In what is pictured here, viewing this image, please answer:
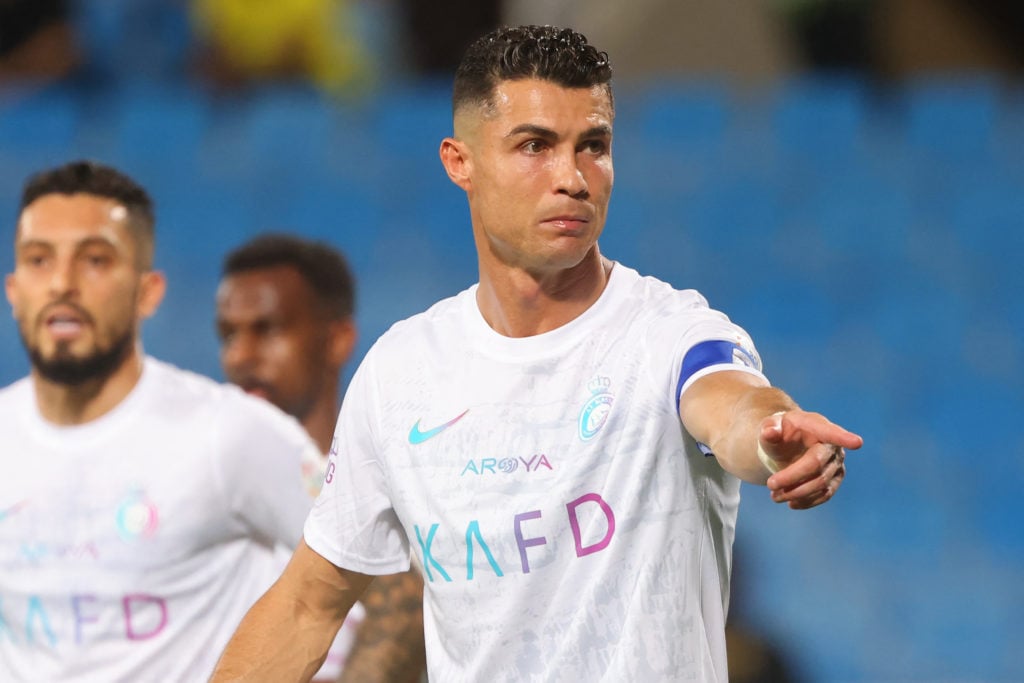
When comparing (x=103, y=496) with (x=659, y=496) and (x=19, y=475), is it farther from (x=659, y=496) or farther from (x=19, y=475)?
(x=659, y=496)

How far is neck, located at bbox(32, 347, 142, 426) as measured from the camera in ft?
14.6

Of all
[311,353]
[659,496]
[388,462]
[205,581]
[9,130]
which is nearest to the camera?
[659,496]

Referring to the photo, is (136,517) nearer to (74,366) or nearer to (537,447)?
(74,366)

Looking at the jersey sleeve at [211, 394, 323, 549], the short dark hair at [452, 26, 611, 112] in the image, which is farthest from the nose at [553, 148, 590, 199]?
the jersey sleeve at [211, 394, 323, 549]

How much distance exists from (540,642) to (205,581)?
160 cm

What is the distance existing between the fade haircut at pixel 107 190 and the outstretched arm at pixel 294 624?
177 centimetres

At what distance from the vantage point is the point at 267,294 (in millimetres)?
5547

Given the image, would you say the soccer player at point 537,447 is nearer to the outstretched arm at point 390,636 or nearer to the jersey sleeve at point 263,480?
the jersey sleeve at point 263,480

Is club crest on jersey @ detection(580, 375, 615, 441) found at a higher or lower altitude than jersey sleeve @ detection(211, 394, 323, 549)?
lower

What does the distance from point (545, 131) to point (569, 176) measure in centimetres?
Result: 12

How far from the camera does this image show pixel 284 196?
8898 millimetres

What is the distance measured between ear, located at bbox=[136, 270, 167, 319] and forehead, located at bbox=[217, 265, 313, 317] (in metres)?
0.83

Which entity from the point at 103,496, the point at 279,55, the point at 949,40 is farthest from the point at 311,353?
the point at 949,40

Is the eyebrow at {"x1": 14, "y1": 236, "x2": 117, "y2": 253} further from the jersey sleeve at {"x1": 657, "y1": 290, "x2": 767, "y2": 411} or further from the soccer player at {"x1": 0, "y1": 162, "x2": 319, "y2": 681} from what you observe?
the jersey sleeve at {"x1": 657, "y1": 290, "x2": 767, "y2": 411}
